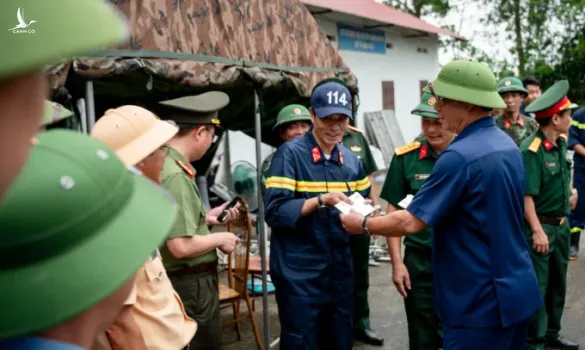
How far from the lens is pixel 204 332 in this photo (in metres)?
3.48

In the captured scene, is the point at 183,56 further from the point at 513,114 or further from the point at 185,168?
the point at 513,114

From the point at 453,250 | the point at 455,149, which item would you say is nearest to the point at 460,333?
the point at 453,250

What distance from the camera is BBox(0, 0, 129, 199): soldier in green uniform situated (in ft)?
2.20

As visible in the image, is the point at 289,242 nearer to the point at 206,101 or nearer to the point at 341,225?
the point at 341,225

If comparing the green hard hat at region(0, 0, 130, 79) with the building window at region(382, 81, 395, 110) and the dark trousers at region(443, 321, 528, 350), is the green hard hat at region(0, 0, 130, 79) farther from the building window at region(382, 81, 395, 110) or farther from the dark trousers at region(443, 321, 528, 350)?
the building window at region(382, 81, 395, 110)

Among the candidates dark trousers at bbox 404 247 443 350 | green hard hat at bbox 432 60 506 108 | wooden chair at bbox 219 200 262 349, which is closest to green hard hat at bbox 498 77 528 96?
dark trousers at bbox 404 247 443 350

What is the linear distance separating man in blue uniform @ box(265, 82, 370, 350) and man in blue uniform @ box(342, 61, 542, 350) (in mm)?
690

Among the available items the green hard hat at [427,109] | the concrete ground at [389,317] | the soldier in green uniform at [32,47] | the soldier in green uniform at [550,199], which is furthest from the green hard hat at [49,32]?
the concrete ground at [389,317]

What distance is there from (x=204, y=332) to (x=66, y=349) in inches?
102

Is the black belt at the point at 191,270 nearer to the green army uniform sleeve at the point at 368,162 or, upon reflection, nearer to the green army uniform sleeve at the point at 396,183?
the green army uniform sleeve at the point at 396,183

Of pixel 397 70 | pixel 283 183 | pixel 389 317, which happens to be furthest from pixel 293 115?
pixel 397 70

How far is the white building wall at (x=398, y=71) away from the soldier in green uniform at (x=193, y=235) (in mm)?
12309

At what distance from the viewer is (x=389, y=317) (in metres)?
6.09

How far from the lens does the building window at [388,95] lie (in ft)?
60.0
